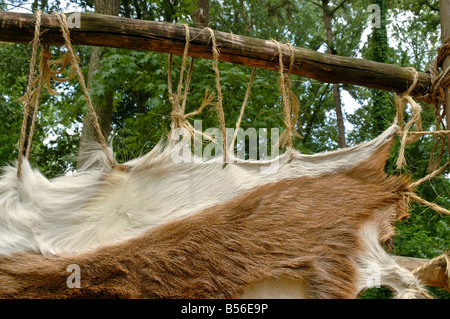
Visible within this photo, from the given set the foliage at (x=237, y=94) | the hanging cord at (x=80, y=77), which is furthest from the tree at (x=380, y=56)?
the hanging cord at (x=80, y=77)

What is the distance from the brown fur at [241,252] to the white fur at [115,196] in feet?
0.13

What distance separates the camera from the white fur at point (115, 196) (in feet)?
3.68

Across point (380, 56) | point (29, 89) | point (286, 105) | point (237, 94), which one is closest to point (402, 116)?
point (286, 105)

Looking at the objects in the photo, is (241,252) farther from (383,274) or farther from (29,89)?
(29,89)

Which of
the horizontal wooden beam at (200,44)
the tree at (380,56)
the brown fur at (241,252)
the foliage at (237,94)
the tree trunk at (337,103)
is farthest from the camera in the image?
the tree trunk at (337,103)

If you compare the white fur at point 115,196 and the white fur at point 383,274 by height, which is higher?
the white fur at point 115,196

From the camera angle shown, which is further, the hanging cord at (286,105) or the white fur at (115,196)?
the hanging cord at (286,105)

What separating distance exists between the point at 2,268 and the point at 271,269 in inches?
28.4

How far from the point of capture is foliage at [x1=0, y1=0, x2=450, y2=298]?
3.86 m

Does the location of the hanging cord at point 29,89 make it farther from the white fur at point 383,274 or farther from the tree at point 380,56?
the tree at point 380,56

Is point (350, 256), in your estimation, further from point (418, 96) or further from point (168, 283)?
point (418, 96)

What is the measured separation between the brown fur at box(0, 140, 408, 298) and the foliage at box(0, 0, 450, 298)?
0.37 metres

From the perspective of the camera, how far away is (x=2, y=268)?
1.06 metres

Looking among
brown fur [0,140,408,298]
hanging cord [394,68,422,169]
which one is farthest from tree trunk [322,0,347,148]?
brown fur [0,140,408,298]
